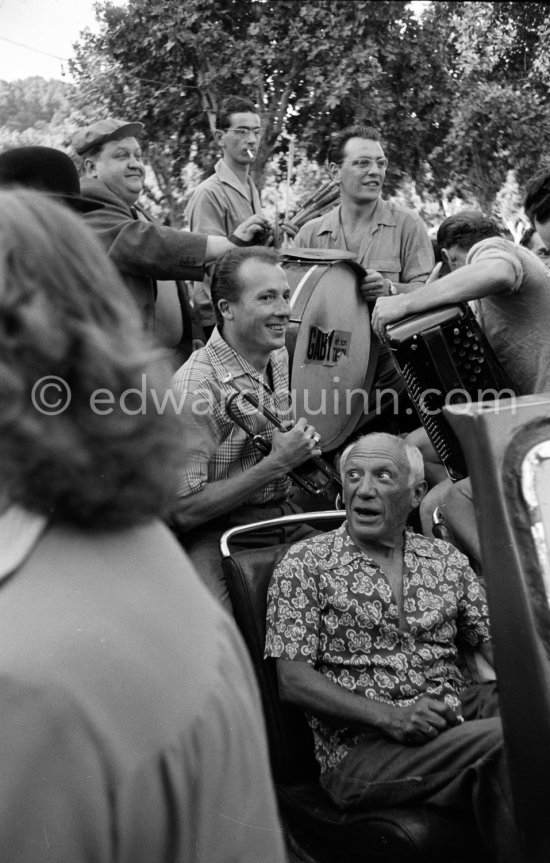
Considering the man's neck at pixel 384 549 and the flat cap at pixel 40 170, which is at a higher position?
the flat cap at pixel 40 170

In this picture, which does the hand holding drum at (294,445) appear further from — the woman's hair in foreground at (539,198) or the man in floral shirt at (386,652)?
the woman's hair in foreground at (539,198)

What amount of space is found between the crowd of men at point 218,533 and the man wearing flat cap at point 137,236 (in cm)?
1

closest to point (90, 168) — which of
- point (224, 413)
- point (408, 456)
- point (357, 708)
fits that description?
point (224, 413)

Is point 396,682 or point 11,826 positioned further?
point 396,682

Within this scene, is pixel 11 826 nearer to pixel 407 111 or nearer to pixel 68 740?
pixel 68 740

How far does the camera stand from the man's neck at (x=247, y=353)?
381 centimetres

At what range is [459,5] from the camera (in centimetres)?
661

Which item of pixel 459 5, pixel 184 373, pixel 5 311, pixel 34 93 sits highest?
pixel 459 5

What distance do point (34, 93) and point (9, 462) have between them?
5224 mm

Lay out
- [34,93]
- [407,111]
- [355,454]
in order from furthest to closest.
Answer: [407,111], [34,93], [355,454]

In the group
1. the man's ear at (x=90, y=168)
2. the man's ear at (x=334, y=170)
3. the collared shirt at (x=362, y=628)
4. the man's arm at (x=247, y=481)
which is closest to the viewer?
the collared shirt at (x=362, y=628)

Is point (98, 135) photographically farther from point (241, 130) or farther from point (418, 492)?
point (418, 492)

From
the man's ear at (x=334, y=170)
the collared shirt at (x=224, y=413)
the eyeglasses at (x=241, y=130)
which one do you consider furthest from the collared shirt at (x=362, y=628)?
the eyeglasses at (x=241, y=130)

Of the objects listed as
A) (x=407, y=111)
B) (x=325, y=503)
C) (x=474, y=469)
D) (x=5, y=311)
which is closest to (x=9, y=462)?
(x=5, y=311)
